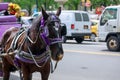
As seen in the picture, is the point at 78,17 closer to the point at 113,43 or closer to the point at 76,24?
the point at 76,24

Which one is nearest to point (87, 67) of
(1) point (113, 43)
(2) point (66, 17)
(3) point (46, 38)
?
(1) point (113, 43)

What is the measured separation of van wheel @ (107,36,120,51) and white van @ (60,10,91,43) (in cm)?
573

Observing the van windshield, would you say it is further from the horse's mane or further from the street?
the horse's mane

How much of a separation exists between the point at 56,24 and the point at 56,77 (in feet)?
19.0

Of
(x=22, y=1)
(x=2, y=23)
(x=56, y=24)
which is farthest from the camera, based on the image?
(x=22, y=1)

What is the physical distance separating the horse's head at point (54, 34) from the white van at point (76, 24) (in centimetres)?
1905

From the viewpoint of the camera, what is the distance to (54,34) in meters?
5.43

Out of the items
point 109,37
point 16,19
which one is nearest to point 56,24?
point 16,19

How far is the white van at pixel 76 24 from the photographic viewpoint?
81.5 feet

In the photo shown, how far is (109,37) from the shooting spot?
19.3 metres

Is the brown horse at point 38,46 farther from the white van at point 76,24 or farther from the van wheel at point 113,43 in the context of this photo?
the white van at point 76,24

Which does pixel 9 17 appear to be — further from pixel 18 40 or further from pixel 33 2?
pixel 33 2

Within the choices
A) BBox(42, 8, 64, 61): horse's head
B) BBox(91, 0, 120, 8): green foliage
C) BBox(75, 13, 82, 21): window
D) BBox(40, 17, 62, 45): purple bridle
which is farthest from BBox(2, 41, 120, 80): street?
BBox(91, 0, 120, 8): green foliage

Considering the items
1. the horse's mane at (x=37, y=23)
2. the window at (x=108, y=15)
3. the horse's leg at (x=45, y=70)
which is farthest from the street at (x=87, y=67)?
the horse's mane at (x=37, y=23)
